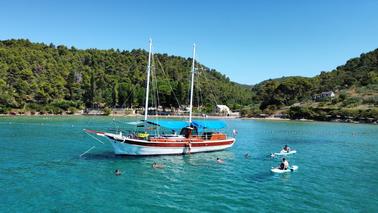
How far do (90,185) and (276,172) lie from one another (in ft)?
69.1

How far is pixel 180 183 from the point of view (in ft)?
112

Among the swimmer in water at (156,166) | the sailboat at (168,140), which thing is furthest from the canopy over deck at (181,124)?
the swimmer in water at (156,166)

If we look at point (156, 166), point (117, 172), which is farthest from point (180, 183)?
point (156, 166)

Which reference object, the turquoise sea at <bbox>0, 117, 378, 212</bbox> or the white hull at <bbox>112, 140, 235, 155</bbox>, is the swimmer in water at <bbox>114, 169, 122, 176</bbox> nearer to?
the turquoise sea at <bbox>0, 117, 378, 212</bbox>

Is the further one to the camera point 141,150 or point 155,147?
point 155,147

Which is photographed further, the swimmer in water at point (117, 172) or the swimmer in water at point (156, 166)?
the swimmer in water at point (156, 166)

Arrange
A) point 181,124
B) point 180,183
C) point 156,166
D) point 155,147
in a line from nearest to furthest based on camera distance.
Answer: point 180,183
point 156,166
point 155,147
point 181,124

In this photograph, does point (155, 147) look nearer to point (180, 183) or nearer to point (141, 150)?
point (141, 150)

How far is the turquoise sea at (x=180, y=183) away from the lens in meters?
27.2

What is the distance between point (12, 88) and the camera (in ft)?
517

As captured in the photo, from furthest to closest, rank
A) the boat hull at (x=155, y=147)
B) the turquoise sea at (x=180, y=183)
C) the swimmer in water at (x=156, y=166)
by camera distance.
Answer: the boat hull at (x=155, y=147) < the swimmer in water at (x=156, y=166) < the turquoise sea at (x=180, y=183)

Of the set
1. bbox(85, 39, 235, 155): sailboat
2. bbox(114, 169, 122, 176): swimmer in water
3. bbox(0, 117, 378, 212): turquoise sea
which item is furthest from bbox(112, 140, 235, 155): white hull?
bbox(114, 169, 122, 176): swimmer in water

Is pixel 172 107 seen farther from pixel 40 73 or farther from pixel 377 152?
pixel 377 152

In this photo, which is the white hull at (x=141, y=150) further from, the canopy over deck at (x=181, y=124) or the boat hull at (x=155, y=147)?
the canopy over deck at (x=181, y=124)
